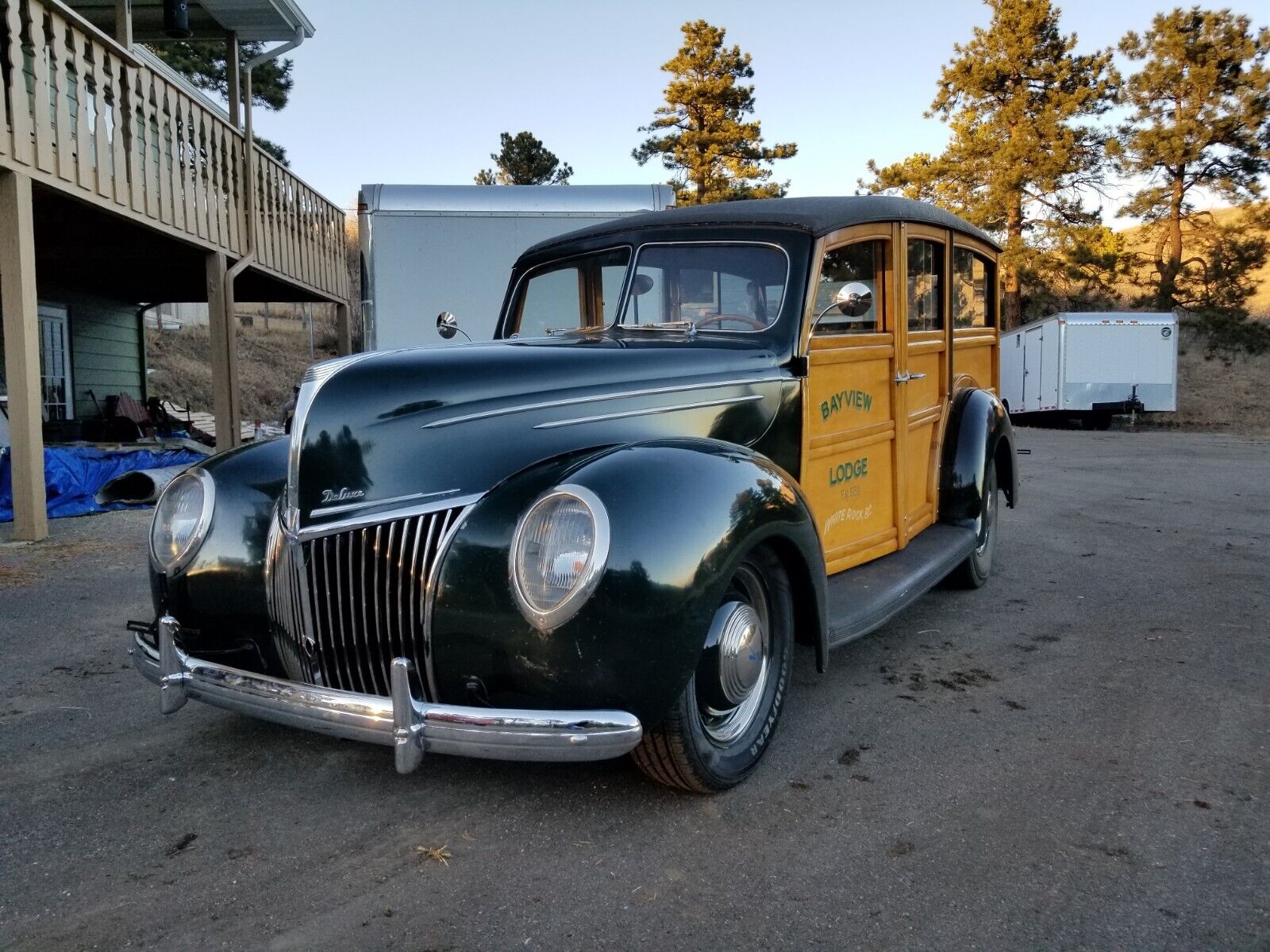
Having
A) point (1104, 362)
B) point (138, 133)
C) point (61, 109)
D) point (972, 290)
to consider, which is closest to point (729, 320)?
point (972, 290)

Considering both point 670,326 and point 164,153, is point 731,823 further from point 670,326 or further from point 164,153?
point 164,153

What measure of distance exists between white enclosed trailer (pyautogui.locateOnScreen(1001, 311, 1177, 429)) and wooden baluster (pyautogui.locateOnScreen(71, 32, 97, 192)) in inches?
740

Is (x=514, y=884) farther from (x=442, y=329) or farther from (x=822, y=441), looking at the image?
(x=442, y=329)

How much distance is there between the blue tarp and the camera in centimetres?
845

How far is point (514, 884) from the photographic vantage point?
7.88 feet

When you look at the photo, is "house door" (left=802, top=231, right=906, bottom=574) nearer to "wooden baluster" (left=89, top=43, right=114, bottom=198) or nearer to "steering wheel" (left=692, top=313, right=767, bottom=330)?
"steering wheel" (left=692, top=313, right=767, bottom=330)

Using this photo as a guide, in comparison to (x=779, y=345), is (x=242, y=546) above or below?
below

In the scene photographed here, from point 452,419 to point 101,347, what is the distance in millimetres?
13500

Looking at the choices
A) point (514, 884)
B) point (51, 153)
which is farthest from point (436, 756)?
point (51, 153)

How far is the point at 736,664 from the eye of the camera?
2.86 metres

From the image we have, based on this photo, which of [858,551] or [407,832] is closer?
[407,832]

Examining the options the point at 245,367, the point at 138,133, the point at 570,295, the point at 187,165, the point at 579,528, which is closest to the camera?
the point at 579,528

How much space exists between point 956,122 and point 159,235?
2762 cm

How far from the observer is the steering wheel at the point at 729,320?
377 cm
